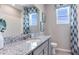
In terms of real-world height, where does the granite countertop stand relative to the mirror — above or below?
below

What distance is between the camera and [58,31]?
183cm

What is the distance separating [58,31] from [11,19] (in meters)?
0.74

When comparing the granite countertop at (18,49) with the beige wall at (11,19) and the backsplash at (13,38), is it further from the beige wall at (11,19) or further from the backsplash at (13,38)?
the beige wall at (11,19)

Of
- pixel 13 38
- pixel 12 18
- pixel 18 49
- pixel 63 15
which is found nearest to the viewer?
pixel 18 49

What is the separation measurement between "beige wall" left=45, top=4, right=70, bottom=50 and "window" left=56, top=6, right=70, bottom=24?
0.20 feet

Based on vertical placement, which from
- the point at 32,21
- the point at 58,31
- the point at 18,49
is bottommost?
the point at 18,49

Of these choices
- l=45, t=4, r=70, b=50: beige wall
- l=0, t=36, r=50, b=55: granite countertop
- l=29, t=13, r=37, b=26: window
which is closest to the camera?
l=0, t=36, r=50, b=55: granite countertop

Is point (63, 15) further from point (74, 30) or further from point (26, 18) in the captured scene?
point (26, 18)

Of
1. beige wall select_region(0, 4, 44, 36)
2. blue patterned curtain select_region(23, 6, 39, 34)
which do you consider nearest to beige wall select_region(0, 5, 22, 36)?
beige wall select_region(0, 4, 44, 36)

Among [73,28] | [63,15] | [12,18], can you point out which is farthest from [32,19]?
[73,28]

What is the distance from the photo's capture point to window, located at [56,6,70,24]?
1.72m

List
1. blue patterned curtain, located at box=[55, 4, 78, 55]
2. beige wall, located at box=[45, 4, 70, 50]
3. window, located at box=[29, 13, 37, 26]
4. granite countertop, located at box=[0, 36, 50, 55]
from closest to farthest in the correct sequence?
granite countertop, located at box=[0, 36, 50, 55] < blue patterned curtain, located at box=[55, 4, 78, 55] < beige wall, located at box=[45, 4, 70, 50] < window, located at box=[29, 13, 37, 26]

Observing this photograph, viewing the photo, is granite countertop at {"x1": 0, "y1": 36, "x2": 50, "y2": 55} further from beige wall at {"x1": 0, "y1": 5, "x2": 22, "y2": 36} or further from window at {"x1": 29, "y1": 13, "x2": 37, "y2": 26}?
window at {"x1": 29, "y1": 13, "x2": 37, "y2": 26}

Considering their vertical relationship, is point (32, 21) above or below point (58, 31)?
A: above
